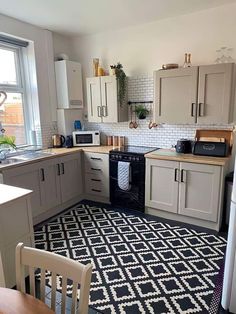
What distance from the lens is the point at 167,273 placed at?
2152 mm

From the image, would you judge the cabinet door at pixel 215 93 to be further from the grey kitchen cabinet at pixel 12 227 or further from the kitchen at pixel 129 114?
the grey kitchen cabinet at pixel 12 227

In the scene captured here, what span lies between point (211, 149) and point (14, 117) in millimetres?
2822

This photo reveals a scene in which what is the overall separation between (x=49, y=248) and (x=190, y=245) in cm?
154

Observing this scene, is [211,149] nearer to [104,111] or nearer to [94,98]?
[104,111]

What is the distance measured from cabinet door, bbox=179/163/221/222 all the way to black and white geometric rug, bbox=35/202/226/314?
0.24 meters

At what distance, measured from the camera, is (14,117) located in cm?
351

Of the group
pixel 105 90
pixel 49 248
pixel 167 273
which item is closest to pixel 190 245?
pixel 167 273

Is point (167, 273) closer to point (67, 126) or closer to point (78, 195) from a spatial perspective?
point (78, 195)

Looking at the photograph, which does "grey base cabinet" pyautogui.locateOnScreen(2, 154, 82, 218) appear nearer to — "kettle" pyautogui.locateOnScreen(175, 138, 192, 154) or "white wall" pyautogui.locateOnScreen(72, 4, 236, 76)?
"kettle" pyautogui.locateOnScreen(175, 138, 192, 154)

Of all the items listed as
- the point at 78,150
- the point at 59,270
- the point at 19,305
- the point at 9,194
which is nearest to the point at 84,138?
the point at 78,150

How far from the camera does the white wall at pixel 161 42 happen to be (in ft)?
9.68

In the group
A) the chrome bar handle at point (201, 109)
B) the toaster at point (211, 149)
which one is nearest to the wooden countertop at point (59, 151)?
the toaster at point (211, 149)

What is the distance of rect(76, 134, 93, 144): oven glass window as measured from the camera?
3904 millimetres

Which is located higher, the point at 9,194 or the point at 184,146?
the point at 184,146
